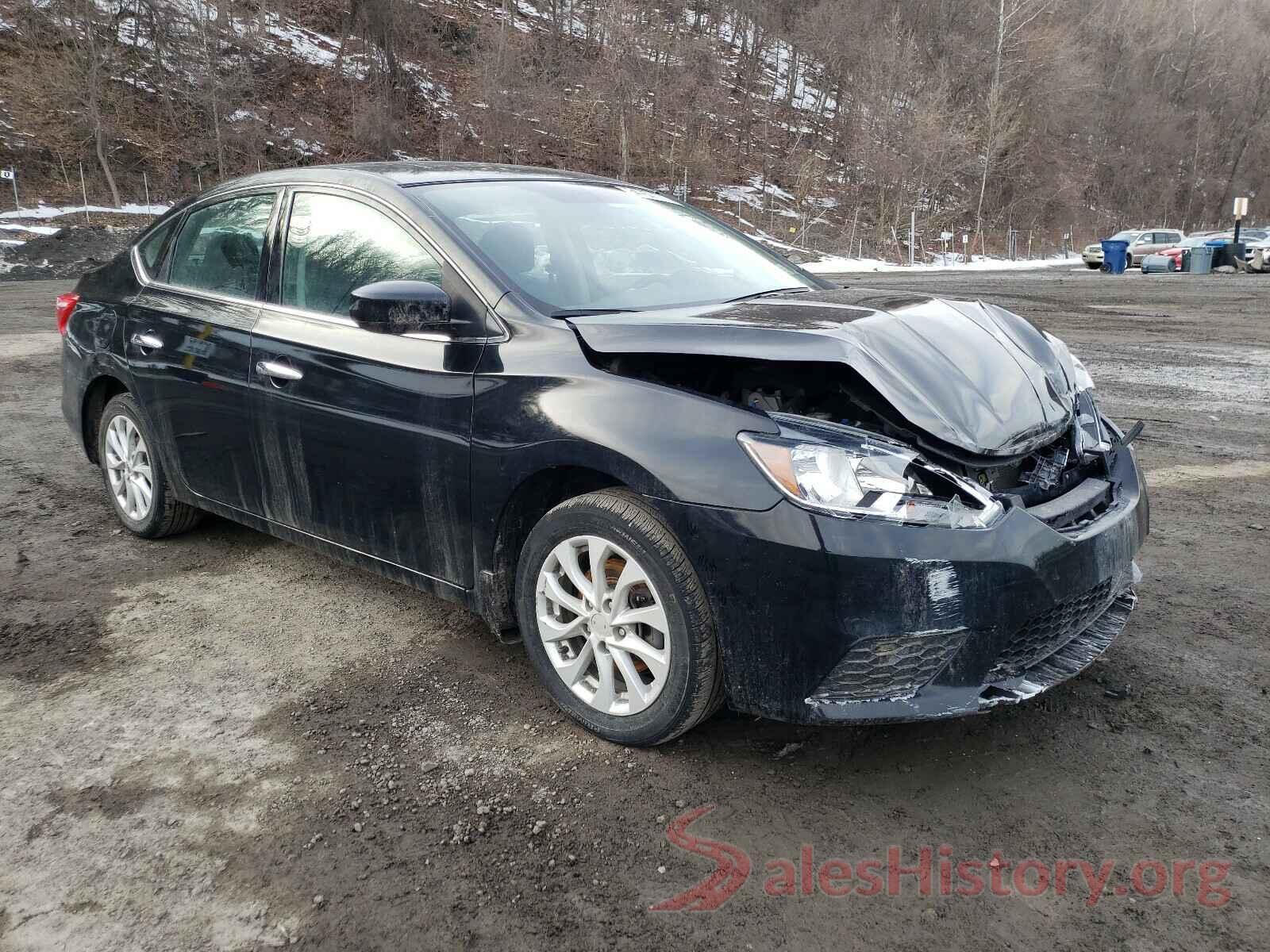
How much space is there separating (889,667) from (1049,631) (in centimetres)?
50

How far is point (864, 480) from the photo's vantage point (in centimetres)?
247

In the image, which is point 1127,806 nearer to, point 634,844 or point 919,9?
point 634,844

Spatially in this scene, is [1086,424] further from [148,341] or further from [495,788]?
[148,341]

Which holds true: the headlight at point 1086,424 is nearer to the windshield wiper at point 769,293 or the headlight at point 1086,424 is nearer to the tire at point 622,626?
Result: the windshield wiper at point 769,293

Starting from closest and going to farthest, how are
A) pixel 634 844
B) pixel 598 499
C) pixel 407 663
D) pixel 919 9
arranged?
pixel 634 844 → pixel 598 499 → pixel 407 663 → pixel 919 9

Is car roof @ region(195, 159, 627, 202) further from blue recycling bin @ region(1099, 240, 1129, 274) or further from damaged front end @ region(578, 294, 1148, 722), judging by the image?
blue recycling bin @ region(1099, 240, 1129, 274)

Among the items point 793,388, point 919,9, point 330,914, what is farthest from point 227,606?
point 919,9

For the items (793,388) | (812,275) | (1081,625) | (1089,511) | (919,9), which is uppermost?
(919,9)

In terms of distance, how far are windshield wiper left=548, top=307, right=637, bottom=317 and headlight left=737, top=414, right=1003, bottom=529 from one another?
0.83 metres

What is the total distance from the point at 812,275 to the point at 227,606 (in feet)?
8.91

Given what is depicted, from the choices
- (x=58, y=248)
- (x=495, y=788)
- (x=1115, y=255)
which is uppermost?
(x=58, y=248)

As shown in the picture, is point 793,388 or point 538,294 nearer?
point 793,388

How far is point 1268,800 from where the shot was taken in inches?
102

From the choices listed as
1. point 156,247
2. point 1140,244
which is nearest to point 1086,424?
point 156,247
